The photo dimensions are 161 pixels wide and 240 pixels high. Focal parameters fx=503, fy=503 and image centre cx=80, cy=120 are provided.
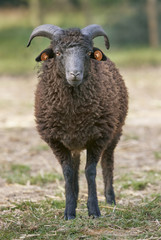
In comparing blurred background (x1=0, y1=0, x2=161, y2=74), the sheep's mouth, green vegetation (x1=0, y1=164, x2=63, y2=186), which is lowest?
green vegetation (x1=0, y1=164, x2=63, y2=186)

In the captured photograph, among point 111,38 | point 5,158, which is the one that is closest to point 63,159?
point 5,158

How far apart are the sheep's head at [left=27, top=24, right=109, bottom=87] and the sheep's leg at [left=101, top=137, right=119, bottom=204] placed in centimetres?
163

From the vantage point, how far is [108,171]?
24.8 ft

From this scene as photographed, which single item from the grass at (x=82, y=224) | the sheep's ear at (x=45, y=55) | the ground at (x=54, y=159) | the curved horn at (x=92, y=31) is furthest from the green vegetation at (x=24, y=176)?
the curved horn at (x=92, y=31)

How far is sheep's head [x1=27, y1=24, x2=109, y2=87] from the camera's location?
606cm

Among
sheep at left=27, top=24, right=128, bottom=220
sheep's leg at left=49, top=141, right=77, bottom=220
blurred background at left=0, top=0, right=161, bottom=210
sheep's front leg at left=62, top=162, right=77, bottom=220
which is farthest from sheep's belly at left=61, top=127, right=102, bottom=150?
blurred background at left=0, top=0, right=161, bottom=210

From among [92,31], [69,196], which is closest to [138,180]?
[69,196]

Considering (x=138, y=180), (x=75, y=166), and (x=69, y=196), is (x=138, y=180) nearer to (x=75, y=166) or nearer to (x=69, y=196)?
(x=75, y=166)

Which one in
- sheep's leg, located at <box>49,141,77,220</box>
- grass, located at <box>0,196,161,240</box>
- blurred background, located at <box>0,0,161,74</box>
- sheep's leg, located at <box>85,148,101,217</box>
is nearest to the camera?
grass, located at <box>0,196,161,240</box>

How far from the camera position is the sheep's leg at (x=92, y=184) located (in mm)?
6250

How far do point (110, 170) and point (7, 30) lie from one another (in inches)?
1223

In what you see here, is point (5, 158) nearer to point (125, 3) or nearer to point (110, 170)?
point (110, 170)

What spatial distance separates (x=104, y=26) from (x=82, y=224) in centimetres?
2936

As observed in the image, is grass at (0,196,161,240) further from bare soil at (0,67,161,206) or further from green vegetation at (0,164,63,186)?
green vegetation at (0,164,63,186)
